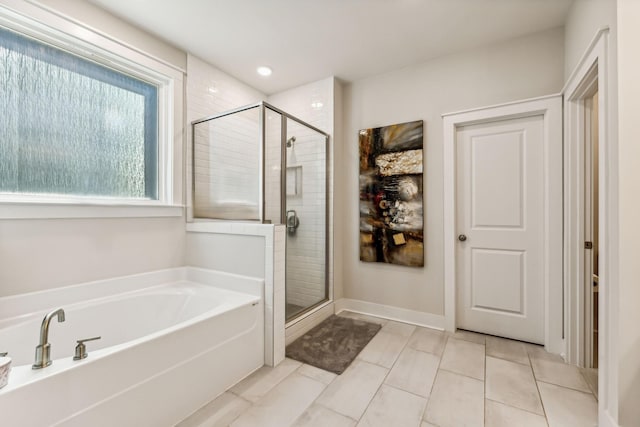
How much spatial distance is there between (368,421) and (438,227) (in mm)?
1746

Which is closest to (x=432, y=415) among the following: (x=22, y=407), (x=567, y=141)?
(x=22, y=407)

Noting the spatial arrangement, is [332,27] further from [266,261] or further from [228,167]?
[266,261]

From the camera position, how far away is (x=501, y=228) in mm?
2406

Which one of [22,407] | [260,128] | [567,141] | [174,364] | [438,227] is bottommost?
[174,364]

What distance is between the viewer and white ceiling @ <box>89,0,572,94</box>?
6.47 feet

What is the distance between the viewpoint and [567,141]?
6.66 ft

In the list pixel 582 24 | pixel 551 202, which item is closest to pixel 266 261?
pixel 551 202

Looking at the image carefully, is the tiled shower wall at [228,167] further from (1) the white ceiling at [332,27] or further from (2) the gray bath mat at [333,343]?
(2) the gray bath mat at [333,343]

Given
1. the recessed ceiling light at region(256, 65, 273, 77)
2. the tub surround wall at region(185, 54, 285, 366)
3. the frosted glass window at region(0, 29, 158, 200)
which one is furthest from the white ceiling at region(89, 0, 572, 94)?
the frosted glass window at region(0, 29, 158, 200)

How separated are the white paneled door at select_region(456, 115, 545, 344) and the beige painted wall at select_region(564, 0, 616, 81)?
0.47m

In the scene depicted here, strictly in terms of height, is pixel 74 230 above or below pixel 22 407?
above

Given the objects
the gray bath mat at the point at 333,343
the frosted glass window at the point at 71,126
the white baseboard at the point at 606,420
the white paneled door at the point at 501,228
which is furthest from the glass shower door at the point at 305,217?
the white baseboard at the point at 606,420

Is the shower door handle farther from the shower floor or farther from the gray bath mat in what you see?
the gray bath mat

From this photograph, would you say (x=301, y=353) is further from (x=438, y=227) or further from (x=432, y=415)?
(x=438, y=227)
